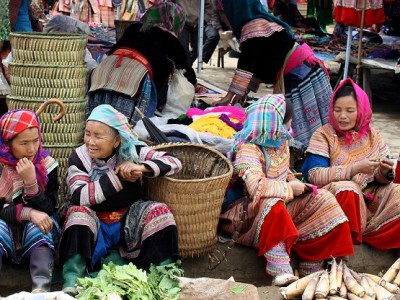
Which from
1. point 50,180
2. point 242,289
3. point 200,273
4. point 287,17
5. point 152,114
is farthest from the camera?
point 287,17

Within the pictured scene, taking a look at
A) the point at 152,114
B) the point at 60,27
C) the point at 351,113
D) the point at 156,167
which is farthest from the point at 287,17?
the point at 156,167

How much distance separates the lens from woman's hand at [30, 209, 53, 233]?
378cm

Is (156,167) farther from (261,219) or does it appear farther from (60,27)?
(60,27)

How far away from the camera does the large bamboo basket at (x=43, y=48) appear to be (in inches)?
176

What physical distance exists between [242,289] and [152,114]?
221cm

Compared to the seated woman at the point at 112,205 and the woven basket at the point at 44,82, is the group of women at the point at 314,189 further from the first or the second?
the woven basket at the point at 44,82

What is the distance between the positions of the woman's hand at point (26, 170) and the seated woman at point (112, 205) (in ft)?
0.93

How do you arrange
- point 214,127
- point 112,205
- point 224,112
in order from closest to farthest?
point 112,205, point 214,127, point 224,112

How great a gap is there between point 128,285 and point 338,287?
1136 millimetres

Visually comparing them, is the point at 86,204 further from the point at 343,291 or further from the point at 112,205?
the point at 343,291

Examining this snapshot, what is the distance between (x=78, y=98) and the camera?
184 inches

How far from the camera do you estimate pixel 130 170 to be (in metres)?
3.83

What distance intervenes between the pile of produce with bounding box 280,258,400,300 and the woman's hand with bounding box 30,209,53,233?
1302 mm

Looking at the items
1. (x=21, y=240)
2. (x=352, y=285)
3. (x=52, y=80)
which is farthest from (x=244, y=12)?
(x=21, y=240)
